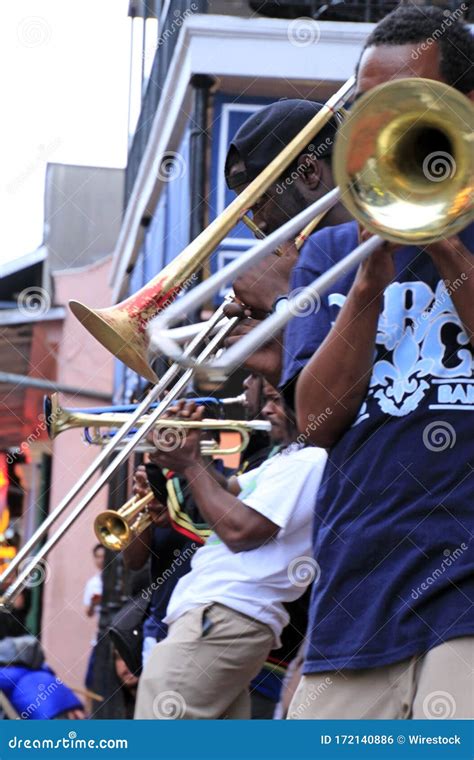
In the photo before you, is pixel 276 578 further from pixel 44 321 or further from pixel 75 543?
pixel 44 321

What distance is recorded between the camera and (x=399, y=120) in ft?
9.05

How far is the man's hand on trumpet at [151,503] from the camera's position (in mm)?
5711

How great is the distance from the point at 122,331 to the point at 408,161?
124 centimetres

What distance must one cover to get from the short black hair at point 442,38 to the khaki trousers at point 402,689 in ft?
3.58

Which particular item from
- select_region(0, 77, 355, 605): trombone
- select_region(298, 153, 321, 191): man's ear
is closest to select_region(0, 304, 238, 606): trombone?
select_region(0, 77, 355, 605): trombone

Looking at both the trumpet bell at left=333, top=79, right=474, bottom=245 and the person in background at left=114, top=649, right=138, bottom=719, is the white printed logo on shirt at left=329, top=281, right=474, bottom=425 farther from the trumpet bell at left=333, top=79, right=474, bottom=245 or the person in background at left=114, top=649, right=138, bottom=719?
the person in background at left=114, top=649, right=138, bottom=719

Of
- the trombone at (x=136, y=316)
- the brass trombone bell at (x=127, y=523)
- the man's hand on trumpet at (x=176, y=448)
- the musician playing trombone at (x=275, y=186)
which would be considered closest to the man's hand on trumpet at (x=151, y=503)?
the brass trombone bell at (x=127, y=523)

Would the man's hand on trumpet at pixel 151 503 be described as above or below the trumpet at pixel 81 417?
below

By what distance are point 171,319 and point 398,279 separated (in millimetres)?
525

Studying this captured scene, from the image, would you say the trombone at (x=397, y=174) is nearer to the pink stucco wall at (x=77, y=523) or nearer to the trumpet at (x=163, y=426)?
the trumpet at (x=163, y=426)

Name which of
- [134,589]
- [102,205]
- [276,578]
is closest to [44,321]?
[102,205]

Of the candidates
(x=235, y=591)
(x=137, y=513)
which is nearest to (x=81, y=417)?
(x=137, y=513)

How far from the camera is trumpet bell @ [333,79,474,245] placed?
2.66 meters

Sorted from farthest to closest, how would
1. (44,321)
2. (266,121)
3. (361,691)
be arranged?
(44,321)
(266,121)
(361,691)
